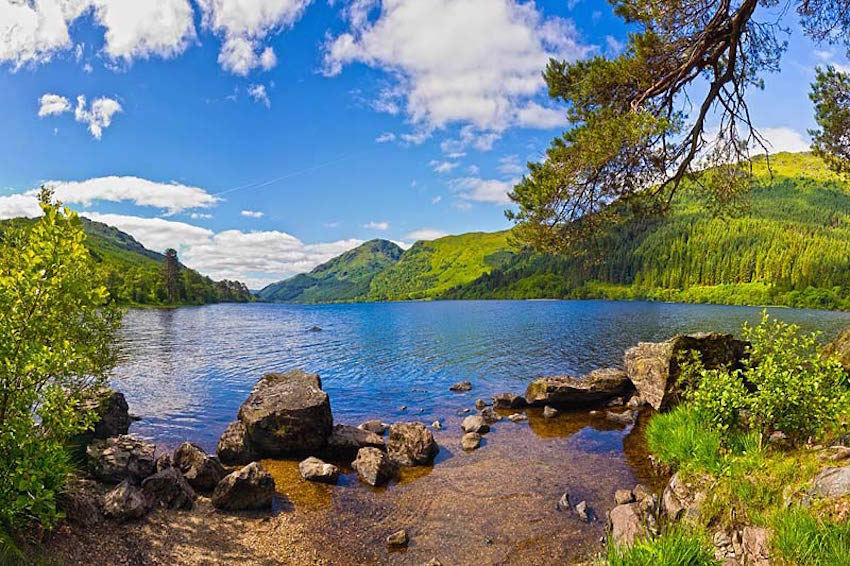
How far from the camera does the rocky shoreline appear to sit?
1141 cm

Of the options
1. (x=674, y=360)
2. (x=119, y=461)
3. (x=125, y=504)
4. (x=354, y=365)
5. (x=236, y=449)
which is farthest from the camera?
(x=354, y=365)

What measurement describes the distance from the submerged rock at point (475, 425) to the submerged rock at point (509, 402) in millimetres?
4023

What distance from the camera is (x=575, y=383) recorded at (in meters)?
28.0

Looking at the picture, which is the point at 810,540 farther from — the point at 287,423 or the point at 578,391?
the point at 578,391

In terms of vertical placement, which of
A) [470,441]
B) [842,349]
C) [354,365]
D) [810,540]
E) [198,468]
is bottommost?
[354,365]

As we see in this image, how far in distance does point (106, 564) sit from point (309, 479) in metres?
7.69

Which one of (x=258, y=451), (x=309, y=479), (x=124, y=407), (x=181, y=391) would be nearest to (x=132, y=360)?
(x=181, y=391)

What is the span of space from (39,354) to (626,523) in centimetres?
1378

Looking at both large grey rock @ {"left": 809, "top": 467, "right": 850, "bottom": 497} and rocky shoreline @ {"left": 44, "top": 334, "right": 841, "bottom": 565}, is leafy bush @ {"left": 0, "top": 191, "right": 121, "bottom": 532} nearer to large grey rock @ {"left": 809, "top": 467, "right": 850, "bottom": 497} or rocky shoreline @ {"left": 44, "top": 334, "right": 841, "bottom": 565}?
rocky shoreline @ {"left": 44, "top": 334, "right": 841, "bottom": 565}

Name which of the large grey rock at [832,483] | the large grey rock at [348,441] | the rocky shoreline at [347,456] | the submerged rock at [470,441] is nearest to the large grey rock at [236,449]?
the rocky shoreline at [347,456]

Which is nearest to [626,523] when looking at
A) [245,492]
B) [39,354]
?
[245,492]

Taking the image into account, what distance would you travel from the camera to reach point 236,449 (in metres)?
19.0

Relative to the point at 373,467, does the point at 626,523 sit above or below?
above

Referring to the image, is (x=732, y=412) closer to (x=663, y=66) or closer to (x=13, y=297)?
(x=663, y=66)
